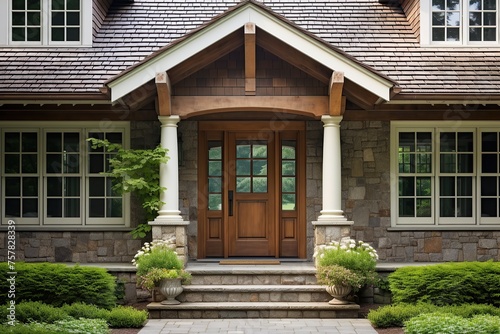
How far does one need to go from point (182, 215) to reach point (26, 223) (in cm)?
277

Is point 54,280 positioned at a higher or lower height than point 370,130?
lower

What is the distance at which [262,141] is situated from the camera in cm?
1296

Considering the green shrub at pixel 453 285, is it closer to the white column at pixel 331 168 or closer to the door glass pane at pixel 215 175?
the white column at pixel 331 168

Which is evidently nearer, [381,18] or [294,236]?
[294,236]

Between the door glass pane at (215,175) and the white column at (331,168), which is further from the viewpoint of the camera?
the door glass pane at (215,175)

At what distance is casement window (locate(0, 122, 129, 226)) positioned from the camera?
12547mm

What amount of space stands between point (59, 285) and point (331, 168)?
4.58 metres

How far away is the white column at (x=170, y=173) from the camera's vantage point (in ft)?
37.1

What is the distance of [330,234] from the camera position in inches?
440

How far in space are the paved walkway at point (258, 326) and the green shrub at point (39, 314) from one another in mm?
1111

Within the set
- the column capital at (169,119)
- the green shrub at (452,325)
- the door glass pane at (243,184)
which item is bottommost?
the green shrub at (452,325)

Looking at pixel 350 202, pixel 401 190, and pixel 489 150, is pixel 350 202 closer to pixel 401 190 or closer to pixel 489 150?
pixel 401 190

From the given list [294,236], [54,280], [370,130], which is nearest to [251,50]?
[370,130]

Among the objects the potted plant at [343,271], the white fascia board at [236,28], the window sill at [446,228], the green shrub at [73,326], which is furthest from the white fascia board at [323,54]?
the green shrub at [73,326]
